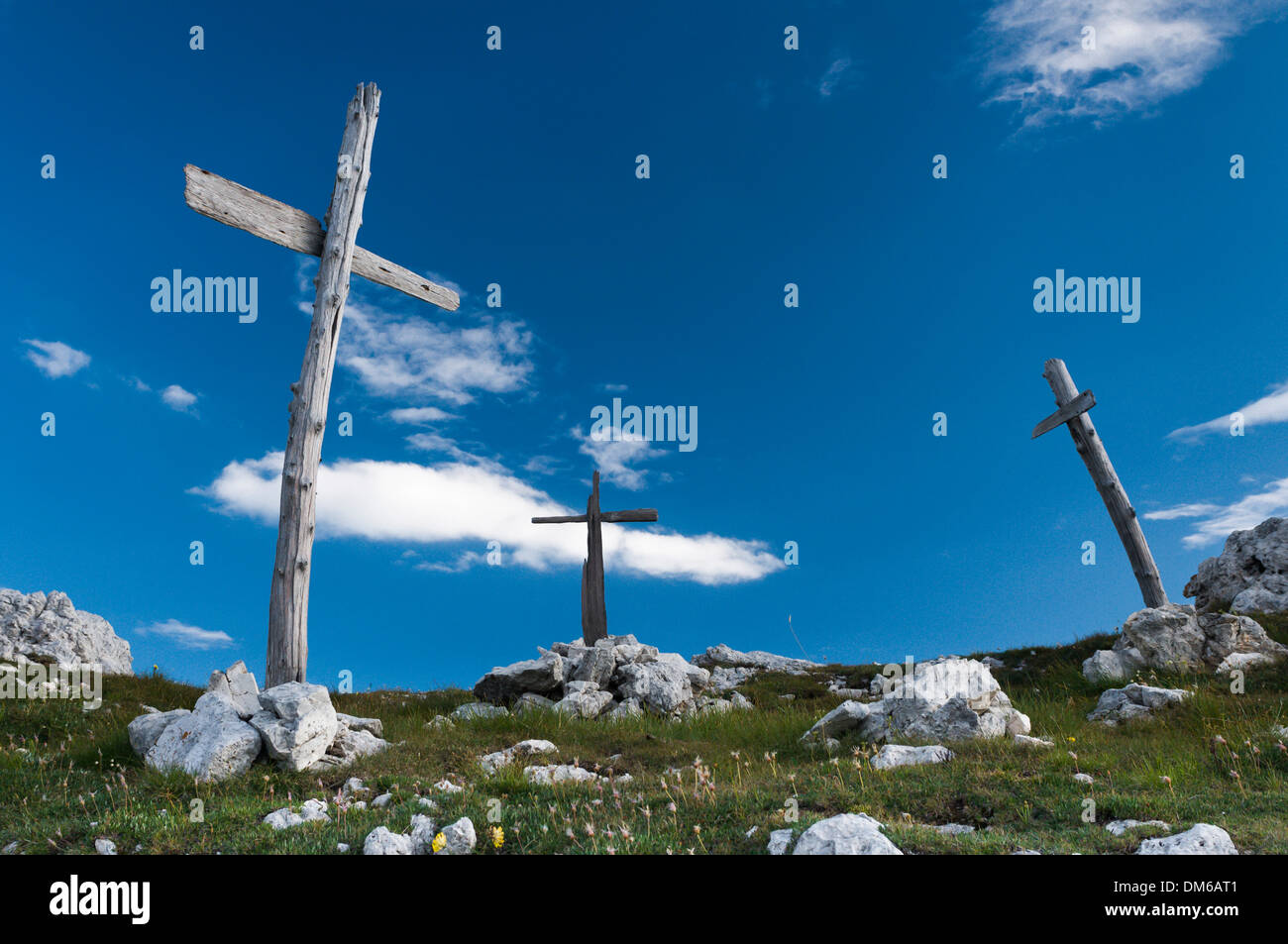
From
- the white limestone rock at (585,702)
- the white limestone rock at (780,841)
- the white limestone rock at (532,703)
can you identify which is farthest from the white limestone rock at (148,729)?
the white limestone rock at (780,841)

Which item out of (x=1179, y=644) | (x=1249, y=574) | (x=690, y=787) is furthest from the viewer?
(x=1249, y=574)

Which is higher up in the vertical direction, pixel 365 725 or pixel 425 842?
pixel 425 842

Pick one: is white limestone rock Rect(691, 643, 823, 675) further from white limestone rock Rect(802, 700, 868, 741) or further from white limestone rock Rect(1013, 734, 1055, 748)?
white limestone rock Rect(1013, 734, 1055, 748)

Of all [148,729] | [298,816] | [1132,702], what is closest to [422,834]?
[298,816]

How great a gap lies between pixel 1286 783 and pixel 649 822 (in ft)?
21.0

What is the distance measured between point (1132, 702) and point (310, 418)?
551 inches

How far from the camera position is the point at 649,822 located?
6.19m

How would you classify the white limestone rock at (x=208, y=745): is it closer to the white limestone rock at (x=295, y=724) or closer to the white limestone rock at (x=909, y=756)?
the white limestone rock at (x=295, y=724)

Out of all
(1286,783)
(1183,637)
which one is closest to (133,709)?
(1286,783)

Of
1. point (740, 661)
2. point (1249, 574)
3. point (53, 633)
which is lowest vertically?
point (740, 661)

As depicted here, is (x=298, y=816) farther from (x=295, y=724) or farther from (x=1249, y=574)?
(x=1249, y=574)

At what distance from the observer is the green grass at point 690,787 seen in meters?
6.09

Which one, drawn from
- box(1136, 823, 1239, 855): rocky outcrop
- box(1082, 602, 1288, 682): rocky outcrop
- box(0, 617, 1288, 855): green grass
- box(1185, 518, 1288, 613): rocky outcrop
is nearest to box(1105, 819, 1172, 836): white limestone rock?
box(0, 617, 1288, 855): green grass

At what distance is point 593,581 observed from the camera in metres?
24.5
